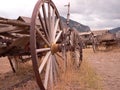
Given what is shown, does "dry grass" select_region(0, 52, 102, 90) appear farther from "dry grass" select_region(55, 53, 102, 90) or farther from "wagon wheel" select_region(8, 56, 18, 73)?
"wagon wheel" select_region(8, 56, 18, 73)

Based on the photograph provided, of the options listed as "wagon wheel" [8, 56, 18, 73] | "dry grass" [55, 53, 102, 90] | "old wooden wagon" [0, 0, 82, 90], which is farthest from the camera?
"wagon wheel" [8, 56, 18, 73]

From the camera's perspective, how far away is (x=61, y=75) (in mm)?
8664

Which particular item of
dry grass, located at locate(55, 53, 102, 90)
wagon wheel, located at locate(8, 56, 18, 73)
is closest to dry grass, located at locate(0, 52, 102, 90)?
dry grass, located at locate(55, 53, 102, 90)

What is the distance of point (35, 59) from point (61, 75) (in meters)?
2.75

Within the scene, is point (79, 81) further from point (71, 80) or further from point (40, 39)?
point (40, 39)

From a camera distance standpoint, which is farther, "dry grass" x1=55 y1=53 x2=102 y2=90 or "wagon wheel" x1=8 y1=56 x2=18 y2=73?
"wagon wheel" x1=8 y1=56 x2=18 y2=73

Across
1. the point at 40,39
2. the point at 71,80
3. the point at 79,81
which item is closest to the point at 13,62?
the point at 71,80

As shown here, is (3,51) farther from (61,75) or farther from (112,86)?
(112,86)

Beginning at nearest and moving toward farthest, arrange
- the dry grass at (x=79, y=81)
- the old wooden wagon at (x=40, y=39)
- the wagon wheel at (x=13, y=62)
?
the old wooden wagon at (x=40, y=39) → the dry grass at (x=79, y=81) → the wagon wheel at (x=13, y=62)

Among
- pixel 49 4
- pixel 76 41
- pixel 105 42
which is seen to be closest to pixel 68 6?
pixel 76 41

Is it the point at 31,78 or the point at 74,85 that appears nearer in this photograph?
the point at 74,85

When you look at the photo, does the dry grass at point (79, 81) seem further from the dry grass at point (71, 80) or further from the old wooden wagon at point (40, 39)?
the old wooden wagon at point (40, 39)

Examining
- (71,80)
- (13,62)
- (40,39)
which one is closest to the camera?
(40,39)

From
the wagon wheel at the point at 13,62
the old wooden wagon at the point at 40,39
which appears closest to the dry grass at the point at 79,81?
the old wooden wagon at the point at 40,39
